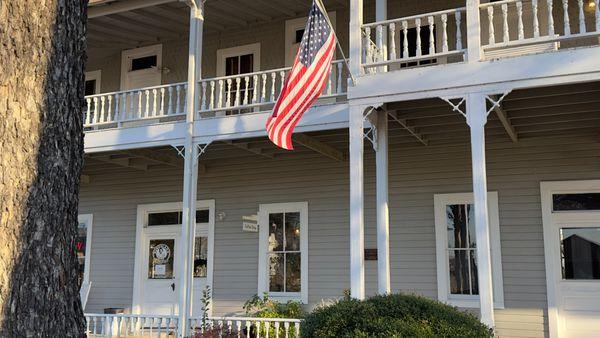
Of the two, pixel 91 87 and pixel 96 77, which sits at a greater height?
pixel 96 77

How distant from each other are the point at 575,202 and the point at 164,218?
8065mm

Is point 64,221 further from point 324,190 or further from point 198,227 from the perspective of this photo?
point 198,227

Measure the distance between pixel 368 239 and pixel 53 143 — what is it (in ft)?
27.2

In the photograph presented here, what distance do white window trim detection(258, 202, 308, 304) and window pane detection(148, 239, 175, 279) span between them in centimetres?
230

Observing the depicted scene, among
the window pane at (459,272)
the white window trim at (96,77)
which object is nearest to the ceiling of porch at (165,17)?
the white window trim at (96,77)

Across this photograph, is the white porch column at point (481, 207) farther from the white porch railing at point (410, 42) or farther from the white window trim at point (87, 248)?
the white window trim at point (87, 248)

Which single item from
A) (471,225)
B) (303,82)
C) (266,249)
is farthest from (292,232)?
(303,82)

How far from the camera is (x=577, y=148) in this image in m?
9.20

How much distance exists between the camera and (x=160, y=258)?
12703 mm

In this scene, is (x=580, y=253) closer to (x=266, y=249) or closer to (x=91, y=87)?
(x=266, y=249)

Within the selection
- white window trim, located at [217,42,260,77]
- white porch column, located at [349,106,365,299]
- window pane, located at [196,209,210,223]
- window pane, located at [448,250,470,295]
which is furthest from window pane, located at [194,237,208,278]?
white porch column, located at [349,106,365,299]

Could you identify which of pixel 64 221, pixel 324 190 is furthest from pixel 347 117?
pixel 64 221

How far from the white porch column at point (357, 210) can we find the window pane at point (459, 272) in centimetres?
274

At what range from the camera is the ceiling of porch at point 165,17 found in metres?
11.2
